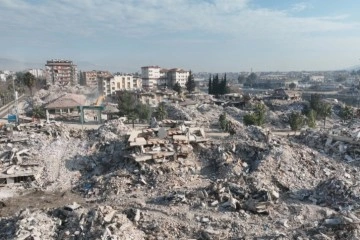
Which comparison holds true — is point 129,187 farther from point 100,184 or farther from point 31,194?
point 31,194

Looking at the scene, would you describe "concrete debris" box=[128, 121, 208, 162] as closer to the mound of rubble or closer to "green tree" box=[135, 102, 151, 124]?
the mound of rubble

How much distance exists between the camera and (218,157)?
2059cm

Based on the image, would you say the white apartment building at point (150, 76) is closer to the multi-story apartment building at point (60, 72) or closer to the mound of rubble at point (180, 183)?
the multi-story apartment building at point (60, 72)

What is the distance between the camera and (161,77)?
333ft

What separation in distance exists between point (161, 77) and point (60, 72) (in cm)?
2690

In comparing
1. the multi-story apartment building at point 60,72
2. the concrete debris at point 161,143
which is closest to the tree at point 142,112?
the concrete debris at point 161,143

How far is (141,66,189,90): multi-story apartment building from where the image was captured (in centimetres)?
9844

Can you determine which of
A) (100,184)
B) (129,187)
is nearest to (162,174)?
(129,187)

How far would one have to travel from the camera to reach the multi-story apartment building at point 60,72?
3836 inches

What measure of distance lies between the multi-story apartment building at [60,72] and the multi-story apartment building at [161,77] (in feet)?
64.6

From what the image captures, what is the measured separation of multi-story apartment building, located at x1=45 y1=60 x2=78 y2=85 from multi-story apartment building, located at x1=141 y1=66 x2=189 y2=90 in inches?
775

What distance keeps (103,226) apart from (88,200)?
16.2 ft

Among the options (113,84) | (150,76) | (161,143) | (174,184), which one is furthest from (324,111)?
(150,76)

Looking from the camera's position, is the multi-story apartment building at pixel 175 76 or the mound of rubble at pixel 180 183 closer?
the mound of rubble at pixel 180 183
